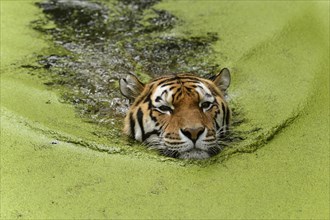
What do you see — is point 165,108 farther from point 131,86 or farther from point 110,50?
point 110,50

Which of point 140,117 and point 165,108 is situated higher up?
point 165,108

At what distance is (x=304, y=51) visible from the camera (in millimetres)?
4523

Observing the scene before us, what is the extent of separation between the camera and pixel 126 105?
3.85 meters

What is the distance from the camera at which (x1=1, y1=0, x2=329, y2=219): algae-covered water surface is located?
8.98 ft

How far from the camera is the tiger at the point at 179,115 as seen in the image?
3021 mm

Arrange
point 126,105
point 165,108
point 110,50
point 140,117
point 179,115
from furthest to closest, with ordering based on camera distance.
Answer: point 110,50
point 126,105
point 140,117
point 165,108
point 179,115

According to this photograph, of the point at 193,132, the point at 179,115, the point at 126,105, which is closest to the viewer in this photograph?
the point at 193,132

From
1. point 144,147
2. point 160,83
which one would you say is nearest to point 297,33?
point 160,83

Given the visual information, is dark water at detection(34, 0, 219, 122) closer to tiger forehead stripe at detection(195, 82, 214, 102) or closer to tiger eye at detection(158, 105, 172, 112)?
tiger eye at detection(158, 105, 172, 112)

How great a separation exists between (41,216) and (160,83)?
1194 mm

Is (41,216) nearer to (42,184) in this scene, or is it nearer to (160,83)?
(42,184)

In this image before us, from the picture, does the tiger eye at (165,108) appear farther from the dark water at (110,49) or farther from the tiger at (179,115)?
the dark water at (110,49)

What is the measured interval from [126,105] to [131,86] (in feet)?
1.23

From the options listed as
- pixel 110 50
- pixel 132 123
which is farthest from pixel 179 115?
pixel 110 50
